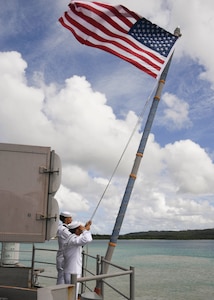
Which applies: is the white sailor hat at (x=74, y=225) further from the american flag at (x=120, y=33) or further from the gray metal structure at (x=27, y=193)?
the american flag at (x=120, y=33)

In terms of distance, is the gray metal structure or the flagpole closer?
the gray metal structure

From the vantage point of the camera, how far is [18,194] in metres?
5.33

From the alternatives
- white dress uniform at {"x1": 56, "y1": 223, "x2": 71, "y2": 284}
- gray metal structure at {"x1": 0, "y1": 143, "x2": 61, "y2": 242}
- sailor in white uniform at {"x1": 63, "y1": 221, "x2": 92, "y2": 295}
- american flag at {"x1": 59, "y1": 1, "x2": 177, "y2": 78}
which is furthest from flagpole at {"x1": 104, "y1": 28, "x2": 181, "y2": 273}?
gray metal structure at {"x1": 0, "y1": 143, "x2": 61, "y2": 242}

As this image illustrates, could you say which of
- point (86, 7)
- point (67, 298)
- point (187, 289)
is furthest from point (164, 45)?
point (187, 289)

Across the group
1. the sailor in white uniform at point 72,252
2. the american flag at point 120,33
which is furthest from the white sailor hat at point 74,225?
the american flag at point 120,33

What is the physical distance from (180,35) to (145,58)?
1285mm

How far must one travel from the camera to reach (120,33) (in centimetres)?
888

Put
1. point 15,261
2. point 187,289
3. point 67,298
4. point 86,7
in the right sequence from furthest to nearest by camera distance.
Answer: point 187,289 → point 15,261 → point 86,7 → point 67,298

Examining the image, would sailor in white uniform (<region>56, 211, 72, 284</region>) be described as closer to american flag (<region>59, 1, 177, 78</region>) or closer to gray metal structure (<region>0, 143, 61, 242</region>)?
gray metal structure (<region>0, 143, 61, 242</region>)

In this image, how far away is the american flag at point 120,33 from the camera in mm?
8766

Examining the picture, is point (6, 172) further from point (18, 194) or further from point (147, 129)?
point (147, 129)

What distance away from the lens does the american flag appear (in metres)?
8.77

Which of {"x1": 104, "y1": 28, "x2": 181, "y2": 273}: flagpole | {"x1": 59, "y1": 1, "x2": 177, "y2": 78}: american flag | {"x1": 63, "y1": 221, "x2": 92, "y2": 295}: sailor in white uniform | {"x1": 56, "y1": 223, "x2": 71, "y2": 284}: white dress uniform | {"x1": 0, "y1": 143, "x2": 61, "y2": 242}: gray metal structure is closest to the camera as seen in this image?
Answer: {"x1": 0, "y1": 143, "x2": 61, "y2": 242}: gray metal structure

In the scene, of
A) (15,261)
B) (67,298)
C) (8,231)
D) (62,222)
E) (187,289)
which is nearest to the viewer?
(67,298)
